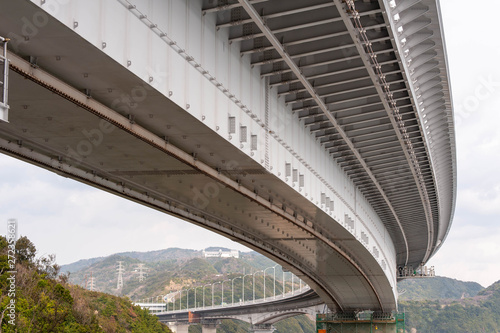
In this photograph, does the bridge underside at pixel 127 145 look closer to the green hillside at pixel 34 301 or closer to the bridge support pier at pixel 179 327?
the green hillside at pixel 34 301

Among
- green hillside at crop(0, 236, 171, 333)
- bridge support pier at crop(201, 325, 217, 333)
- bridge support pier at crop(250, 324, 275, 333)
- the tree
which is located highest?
the tree

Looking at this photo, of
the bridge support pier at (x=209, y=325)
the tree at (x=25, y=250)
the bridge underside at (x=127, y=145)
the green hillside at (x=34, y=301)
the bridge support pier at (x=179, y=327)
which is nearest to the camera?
the bridge underside at (x=127, y=145)

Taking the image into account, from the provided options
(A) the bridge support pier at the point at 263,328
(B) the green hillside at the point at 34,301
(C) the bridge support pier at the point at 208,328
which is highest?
(B) the green hillside at the point at 34,301

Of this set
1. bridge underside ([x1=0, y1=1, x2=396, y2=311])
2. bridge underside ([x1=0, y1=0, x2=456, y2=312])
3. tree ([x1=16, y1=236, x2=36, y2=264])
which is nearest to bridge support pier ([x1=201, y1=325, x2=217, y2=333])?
tree ([x1=16, y1=236, x2=36, y2=264])

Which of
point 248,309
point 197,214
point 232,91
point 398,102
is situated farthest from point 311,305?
point 232,91

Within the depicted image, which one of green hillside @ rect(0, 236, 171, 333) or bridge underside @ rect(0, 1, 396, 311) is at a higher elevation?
bridge underside @ rect(0, 1, 396, 311)

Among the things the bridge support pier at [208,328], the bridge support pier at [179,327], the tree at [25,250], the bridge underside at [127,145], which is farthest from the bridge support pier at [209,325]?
the bridge underside at [127,145]

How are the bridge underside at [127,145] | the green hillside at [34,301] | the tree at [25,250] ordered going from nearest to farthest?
the bridge underside at [127,145] < the green hillside at [34,301] < the tree at [25,250]

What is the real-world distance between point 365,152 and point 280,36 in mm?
12885

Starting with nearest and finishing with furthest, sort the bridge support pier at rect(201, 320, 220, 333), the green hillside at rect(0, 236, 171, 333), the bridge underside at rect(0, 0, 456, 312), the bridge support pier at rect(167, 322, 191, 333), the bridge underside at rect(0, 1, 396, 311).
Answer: the bridge underside at rect(0, 1, 396, 311)
the bridge underside at rect(0, 0, 456, 312)
the green hillside at rect(0, 236, 171, 333)
the bridge support pier at rect(201, 320, 220, 333)
the bridge support pier at rect(167, 322, 191, 333)

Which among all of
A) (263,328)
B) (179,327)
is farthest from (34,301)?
(179,327)

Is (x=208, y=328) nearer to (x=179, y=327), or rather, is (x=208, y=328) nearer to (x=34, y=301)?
(x=179, y=327)

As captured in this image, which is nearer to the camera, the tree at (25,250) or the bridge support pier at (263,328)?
the tree at (25,250)

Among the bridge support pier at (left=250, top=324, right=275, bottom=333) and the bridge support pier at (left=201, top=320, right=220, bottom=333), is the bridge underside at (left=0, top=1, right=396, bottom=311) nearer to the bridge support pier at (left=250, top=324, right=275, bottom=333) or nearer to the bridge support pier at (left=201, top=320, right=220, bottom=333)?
the bridge support pier at (left=250, top=324, right=275, bottom=333)
